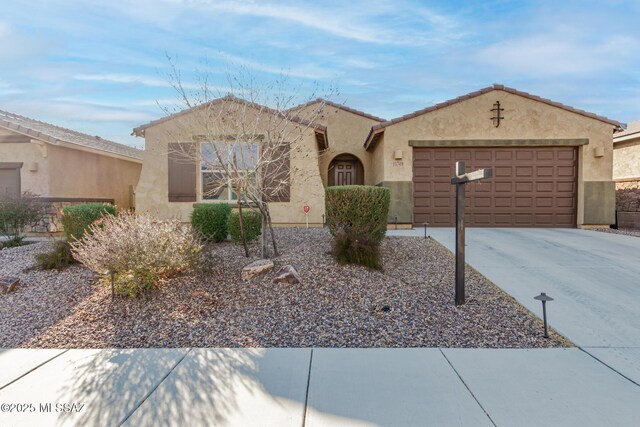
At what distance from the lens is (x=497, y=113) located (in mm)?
11203

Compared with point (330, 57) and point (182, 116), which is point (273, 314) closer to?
point (330, 57)

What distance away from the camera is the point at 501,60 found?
38.2ft

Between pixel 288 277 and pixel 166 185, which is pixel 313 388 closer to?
pixel 288 277

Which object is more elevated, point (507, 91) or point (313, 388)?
point (507, 91)

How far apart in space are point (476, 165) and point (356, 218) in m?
6.76

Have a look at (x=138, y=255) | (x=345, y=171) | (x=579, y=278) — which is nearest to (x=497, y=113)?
(x=345, y=171)

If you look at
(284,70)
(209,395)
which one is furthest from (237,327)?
(284,70)

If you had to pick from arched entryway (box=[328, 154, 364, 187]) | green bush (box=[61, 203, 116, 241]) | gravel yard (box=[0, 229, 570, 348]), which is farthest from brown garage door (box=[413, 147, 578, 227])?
green bush (box=[61, 203, 116, 241])

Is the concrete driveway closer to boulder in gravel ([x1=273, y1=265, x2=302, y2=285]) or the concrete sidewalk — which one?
the concrete sidewalk

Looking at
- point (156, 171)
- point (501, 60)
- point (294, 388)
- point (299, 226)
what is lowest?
point (294, 388)

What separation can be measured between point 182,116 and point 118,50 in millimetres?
2642

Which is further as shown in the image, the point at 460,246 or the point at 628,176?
the point at 628,176

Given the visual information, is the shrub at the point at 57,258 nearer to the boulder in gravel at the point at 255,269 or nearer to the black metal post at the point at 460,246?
the boulder in gravel at the point at 255,269

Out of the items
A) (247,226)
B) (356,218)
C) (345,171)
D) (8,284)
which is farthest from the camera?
(345,171)
